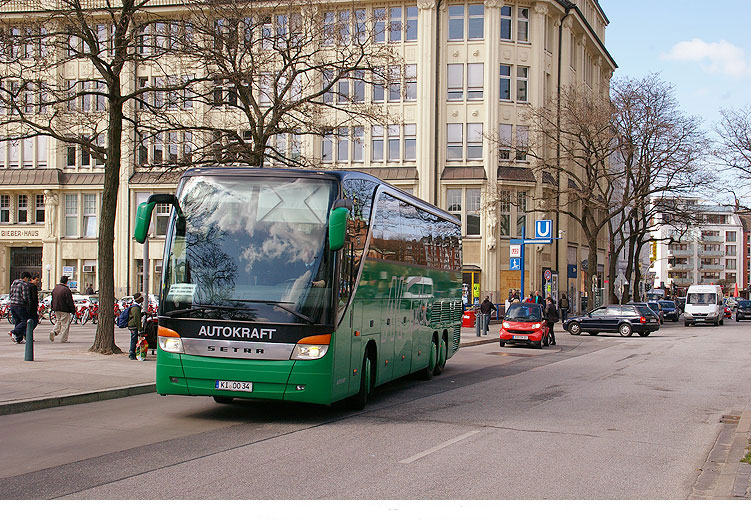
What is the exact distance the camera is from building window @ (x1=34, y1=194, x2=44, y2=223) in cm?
5738

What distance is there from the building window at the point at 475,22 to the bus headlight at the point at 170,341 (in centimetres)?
4649

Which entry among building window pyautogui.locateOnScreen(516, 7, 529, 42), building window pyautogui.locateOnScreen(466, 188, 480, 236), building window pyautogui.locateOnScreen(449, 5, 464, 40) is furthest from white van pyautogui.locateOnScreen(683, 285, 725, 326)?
building window pyautogui.locateOnScreen(449, 5, 464, 40)

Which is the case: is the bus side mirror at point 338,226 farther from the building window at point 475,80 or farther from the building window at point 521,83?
the building window at point 521,83

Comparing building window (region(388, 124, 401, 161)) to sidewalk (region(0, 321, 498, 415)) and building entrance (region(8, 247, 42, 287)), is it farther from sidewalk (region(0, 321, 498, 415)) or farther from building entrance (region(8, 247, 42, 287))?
sidewalk (region(0, 321, 498, 415))

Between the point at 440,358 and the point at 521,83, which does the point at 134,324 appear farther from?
the point at 521,83

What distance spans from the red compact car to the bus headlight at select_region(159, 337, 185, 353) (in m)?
21.0

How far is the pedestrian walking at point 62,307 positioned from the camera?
24.0 metres

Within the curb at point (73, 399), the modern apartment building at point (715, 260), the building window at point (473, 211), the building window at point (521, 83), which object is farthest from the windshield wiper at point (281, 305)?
the modern apartment building at point (715, 260)

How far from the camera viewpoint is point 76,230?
188 feet

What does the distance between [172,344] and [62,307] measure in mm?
13808

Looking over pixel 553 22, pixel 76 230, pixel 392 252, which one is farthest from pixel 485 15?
pixel 392 252

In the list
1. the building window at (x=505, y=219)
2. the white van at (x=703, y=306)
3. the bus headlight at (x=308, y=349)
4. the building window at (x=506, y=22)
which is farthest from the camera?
the white van at (x=703, y=306)

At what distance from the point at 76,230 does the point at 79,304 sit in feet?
56.0

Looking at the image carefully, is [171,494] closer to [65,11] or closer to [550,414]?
[550,414]
